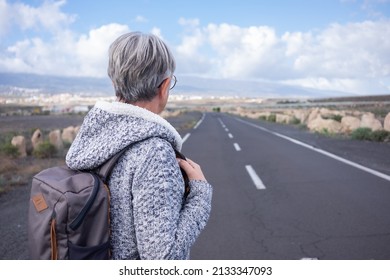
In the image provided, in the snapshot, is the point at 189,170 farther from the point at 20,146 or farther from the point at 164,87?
the point at 20,146

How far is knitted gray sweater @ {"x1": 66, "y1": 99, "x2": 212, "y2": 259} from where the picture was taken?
155 centimetres

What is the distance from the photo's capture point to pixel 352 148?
14445 mm

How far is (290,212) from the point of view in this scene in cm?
615

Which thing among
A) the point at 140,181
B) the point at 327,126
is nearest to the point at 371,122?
the point at 327,126

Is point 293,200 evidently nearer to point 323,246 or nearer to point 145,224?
point 323,246

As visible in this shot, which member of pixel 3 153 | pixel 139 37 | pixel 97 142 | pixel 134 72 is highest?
pixel 139 37

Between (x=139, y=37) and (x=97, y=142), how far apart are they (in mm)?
473

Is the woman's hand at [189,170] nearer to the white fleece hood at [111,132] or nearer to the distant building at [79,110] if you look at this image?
the white fleece hood at [111,132]

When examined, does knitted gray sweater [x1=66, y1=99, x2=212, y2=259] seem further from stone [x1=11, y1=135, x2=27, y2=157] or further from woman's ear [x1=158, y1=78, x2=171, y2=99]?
stone [x1=11, y1=135, x2=27, y2=157]

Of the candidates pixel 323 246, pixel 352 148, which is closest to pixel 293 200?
pixel 323 246

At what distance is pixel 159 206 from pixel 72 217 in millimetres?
323

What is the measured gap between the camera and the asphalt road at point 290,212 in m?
4.58

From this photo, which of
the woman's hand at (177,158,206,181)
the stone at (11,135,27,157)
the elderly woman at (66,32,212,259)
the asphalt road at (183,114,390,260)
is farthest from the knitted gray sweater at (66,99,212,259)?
the stone at (11,135,27,157)

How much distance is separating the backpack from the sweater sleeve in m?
0.12
